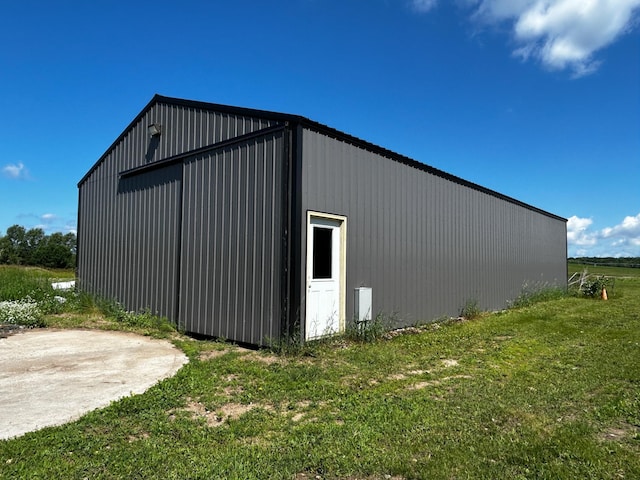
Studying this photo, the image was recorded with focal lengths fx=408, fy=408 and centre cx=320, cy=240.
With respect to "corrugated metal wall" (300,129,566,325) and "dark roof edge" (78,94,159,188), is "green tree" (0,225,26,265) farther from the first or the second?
"corrugated metal wall" (300,129,566,325)

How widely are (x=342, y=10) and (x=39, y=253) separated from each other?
2363 inches

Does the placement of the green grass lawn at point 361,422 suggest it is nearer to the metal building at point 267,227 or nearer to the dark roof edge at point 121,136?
the metal building at point 267,227

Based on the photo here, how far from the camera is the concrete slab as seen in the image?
13.1 ft

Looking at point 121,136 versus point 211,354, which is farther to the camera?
point 121,136

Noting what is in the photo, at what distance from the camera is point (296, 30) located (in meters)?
9.31

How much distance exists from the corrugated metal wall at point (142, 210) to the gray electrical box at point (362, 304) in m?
3.48

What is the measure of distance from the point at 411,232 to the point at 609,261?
4832cm

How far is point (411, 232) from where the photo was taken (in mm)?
9547

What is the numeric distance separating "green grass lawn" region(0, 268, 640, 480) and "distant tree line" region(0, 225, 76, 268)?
162ft

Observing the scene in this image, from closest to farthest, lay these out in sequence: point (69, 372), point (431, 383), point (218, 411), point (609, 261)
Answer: point (218, 411), point (431, 383), point (69, 372), point (609, 261)

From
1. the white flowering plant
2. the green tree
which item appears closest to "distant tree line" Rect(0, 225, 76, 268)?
the green tree

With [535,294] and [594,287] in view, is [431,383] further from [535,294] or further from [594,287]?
[594,287]

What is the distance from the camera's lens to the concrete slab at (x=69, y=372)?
13.1 feet

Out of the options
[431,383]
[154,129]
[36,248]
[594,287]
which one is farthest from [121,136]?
[36,248]
